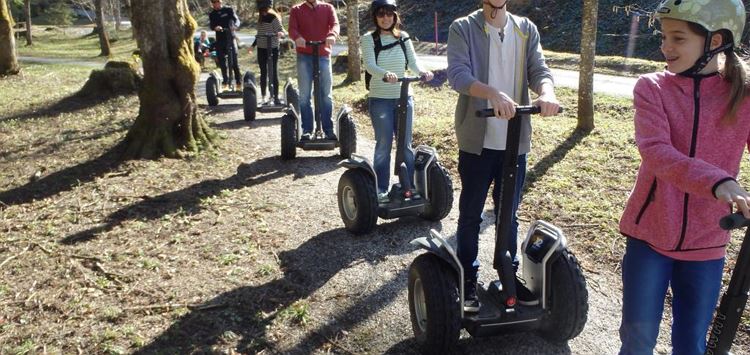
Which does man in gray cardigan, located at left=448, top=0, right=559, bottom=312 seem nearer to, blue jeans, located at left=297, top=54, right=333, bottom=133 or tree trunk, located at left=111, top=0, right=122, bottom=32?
blue jeans, located at left=297, top=54, right=333, bottom=133

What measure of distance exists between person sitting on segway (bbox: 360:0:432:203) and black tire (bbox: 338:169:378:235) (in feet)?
0.85

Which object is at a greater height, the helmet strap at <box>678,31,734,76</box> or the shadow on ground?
the helmet strap at <box>678,31,734,76</box>

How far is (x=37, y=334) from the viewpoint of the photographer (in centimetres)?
354

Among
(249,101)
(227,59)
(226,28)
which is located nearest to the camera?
(249,101)

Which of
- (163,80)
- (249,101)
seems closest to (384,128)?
(163,80)

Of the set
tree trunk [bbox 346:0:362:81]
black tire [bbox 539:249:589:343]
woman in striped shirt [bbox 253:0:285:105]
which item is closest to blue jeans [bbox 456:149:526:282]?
black tire [bbox 539:249:589:343]

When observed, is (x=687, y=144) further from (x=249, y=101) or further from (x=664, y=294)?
(x=249, y=101)

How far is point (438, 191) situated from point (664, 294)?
2806 mm

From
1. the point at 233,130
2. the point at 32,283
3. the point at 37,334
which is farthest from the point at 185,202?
the point at 233,130

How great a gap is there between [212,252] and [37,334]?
1449mm

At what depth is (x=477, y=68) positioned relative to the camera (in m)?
3.15

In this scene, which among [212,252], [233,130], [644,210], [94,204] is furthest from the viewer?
[233,130]

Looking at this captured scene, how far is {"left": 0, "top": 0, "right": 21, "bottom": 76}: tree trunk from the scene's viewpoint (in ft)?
49.9

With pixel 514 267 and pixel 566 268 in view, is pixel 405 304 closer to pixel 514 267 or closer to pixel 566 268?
pixel 514 267
